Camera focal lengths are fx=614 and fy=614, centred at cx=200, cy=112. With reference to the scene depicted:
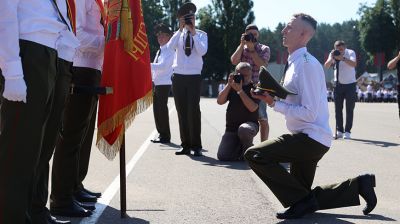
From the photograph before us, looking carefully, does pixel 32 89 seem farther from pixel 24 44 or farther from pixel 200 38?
pixel 200 38

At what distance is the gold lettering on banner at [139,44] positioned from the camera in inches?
211

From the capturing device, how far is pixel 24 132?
12.6 ft

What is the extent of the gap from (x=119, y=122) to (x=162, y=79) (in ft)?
21.8

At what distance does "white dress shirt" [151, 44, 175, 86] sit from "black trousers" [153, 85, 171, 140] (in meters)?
0.15

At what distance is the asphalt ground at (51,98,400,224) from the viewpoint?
17.9ft

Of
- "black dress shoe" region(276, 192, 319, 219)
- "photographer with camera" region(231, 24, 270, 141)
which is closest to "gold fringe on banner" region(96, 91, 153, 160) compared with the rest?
"black dress shoe" region(276, 192, 319, 219)

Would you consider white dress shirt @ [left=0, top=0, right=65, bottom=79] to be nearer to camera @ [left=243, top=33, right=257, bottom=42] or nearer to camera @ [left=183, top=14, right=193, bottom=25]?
camera @ [left=183, top=14, right=193, bottom=25]

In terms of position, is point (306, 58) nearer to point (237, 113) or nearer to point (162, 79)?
point (237, 113)

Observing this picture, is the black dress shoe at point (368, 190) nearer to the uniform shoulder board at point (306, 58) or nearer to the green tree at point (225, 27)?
the uniform shoulder board at point (306, 58)

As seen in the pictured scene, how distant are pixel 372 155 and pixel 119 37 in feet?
19.8

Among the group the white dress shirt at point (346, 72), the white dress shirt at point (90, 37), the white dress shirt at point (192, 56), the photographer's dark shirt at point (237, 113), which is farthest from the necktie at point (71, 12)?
the white dress shirt at point (346, 72)

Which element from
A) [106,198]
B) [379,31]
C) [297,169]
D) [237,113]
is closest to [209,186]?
[106,198]

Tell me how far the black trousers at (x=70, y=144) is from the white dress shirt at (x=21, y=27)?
1330 millimetres

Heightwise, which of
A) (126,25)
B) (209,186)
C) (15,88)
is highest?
(126,25)
